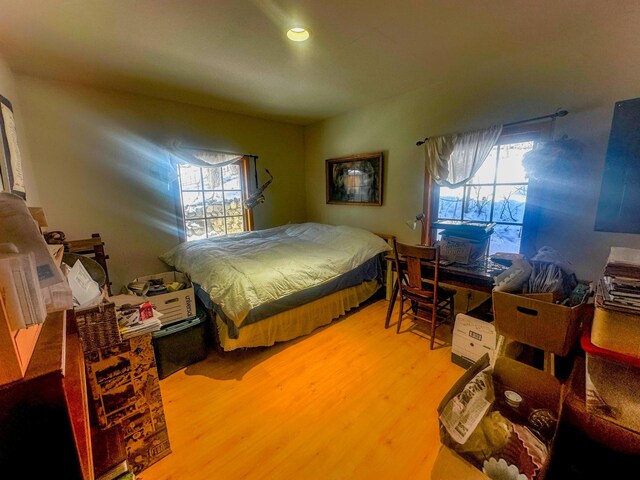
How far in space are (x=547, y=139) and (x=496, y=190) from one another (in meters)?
0.48

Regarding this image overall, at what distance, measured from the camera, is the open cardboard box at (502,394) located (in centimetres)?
118

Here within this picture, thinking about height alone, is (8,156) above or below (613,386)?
above

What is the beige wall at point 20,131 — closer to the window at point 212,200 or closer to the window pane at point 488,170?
the window at point 212,200

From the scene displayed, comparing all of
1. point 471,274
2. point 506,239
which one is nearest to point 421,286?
point 471,274

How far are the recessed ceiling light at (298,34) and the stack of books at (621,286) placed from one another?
194 centimetres

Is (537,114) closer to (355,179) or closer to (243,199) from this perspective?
(355,179)

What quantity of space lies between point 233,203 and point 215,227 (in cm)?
40

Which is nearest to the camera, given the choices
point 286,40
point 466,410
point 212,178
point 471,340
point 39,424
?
point 39,424

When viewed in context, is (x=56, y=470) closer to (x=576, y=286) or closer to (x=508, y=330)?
(x=508, y=330)

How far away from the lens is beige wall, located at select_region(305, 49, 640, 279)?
1.71m

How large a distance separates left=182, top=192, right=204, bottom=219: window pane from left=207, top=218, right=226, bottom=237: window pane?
15cm

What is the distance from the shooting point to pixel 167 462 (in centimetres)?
132

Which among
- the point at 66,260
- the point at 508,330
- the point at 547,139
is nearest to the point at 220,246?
the point at 66,260

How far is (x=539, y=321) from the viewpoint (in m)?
1.10
